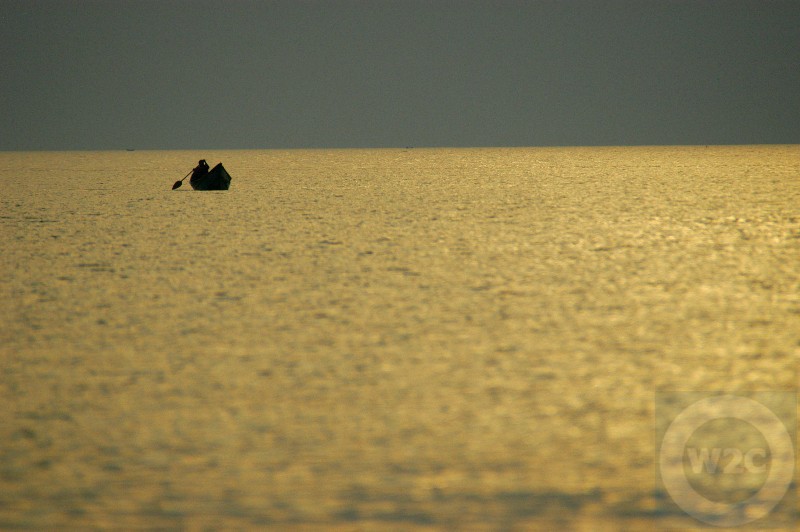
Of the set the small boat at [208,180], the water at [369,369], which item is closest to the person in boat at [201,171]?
the small boat at [208,180]

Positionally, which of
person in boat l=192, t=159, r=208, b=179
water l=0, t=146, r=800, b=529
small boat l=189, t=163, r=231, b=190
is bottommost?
water l=0, t=146, r=800, b=529

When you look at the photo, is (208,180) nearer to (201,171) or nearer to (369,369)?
(201,171)

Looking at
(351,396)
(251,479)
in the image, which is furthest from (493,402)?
(251,479)

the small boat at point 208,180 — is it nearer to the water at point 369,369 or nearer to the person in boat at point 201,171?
the person in boat at point 201,171

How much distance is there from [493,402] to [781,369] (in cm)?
106

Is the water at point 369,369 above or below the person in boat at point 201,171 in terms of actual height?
below

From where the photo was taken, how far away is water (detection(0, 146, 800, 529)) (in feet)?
7.14

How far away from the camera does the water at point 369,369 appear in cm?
218

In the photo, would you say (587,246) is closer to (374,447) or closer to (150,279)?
(150,279)

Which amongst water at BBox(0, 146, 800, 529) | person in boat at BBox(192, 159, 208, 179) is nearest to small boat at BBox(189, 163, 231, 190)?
person in boat at BBox(192, 159, 208, 179)

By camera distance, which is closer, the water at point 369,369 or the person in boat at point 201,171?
the water at point 369,369

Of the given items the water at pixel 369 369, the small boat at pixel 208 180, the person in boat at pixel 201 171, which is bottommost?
the water at pixel 369 369

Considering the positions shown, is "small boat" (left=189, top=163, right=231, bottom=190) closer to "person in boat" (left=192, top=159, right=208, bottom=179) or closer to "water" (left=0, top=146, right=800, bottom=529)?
"person in boat" (left=192, top=159, right=208, bottom=179)

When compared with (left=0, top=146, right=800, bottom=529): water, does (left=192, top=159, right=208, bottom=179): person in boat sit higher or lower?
higher
